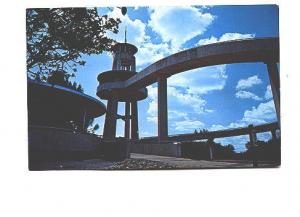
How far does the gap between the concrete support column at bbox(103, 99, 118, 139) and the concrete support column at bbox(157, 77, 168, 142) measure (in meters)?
9.43

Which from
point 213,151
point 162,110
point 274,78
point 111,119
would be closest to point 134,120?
point 111,119

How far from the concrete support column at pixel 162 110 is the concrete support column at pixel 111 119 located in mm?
9428

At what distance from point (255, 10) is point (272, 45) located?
2.56 m

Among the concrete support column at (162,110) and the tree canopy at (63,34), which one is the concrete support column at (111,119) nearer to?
the concrete support column at (162,110)

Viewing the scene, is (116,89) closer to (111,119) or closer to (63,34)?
(111,119)

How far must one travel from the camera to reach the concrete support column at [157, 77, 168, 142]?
60.2 feet

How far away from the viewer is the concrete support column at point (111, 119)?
2753cm

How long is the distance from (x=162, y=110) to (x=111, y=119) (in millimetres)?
10327

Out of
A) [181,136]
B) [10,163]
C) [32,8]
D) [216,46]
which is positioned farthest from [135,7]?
[181,136]

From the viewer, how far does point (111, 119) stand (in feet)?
92.4

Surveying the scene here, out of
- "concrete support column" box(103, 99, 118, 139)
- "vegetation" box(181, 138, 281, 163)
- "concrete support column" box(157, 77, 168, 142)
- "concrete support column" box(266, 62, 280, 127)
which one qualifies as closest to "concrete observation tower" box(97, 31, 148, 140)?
"concrete support column" box(103, 99, 118, 139)

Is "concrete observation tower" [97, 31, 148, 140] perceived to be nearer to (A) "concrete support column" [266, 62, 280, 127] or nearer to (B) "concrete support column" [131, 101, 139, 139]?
(B) "concrete support column" [131, 101, 139, 139]

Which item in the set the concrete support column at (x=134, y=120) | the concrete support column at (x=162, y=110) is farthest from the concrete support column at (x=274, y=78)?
the concrete support column at (x=134, y=120)
